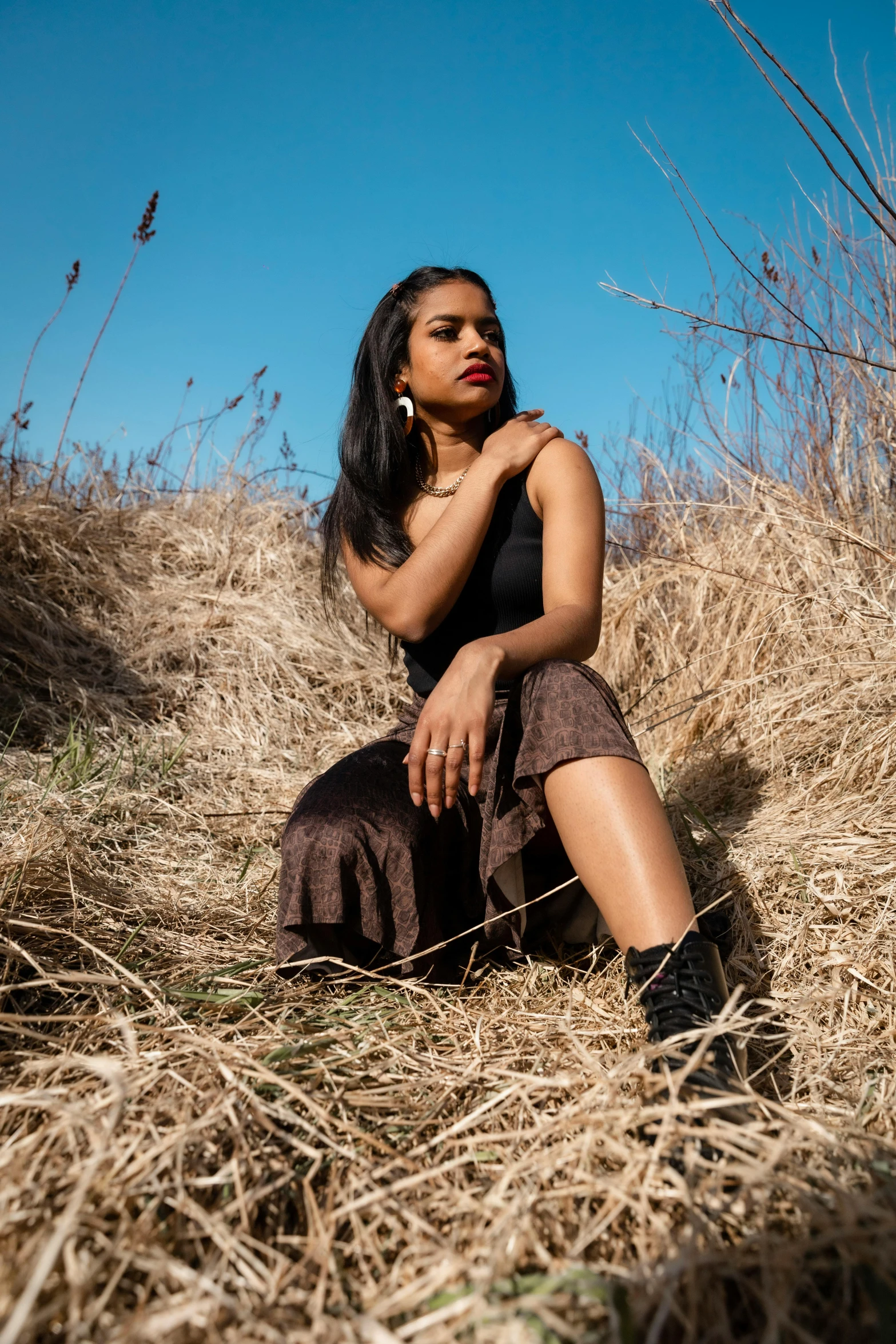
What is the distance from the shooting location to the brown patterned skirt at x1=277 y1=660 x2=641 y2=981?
1326mm

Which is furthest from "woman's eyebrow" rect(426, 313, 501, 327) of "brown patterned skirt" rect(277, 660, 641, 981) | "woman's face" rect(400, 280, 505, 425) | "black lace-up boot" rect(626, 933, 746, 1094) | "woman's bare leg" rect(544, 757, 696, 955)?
"black lace-up boot" rect(626, 933, 746, 1094)

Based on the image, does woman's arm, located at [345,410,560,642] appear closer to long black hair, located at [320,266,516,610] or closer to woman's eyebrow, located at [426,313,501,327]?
long black hair, located at [320,266,516,610]

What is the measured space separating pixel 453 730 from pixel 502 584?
1.95 feet

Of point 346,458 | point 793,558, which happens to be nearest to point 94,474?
point 346,458

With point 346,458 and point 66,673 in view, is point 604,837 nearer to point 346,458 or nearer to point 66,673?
point 346,458

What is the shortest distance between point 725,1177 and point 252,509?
14.2 feet

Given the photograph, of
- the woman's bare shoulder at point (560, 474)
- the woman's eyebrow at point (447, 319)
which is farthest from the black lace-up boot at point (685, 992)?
the woman's eyebrow at point (447, 319)

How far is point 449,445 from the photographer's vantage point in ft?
6.77

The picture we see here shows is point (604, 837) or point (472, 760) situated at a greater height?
point (472, 760)

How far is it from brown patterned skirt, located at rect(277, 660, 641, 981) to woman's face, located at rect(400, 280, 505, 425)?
2.70ft

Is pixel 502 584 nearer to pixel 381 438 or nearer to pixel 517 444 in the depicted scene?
pixel 517 444

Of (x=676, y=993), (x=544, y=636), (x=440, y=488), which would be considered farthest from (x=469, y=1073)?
(x=440, y=488)

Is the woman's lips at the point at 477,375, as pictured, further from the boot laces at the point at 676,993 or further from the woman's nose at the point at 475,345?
the boot laces at the point at 676,993

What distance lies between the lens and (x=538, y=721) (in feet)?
4.34
